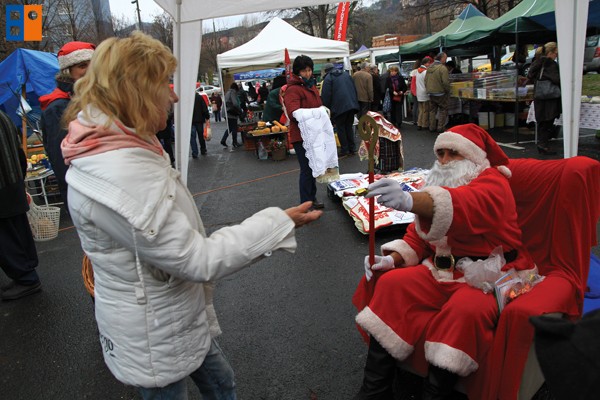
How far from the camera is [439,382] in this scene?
2.06 meters

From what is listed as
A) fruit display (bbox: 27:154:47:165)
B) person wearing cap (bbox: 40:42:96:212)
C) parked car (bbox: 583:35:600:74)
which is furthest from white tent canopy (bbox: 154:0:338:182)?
parked car (bbox: 583:35:600:74)

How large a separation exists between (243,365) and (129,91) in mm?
Result: 2116

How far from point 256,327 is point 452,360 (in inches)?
67.3

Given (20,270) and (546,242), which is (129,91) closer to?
(546,242)

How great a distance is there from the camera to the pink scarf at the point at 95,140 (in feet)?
4.17

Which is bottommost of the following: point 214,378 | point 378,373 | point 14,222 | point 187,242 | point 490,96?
point 378,373

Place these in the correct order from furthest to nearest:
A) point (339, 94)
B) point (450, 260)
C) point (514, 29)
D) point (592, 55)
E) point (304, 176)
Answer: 1. point (592, 55)
2. point (339, 94)
3. point (514, 29)
4. point (304, 176)
5. point (450, 260)

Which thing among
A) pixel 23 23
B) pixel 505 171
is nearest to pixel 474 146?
pixel 505 171

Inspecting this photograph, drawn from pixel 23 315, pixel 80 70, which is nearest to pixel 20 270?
pixel 23 315

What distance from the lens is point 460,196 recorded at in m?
2.07

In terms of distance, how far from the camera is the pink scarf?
4.17ft

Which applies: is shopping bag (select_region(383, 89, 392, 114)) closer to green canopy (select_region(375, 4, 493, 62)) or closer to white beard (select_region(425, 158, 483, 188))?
green canopy (select_region(375, 4, 493, 62))

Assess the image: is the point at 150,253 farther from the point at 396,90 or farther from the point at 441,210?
the point at 396,90

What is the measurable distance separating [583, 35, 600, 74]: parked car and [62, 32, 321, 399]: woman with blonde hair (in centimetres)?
1172
